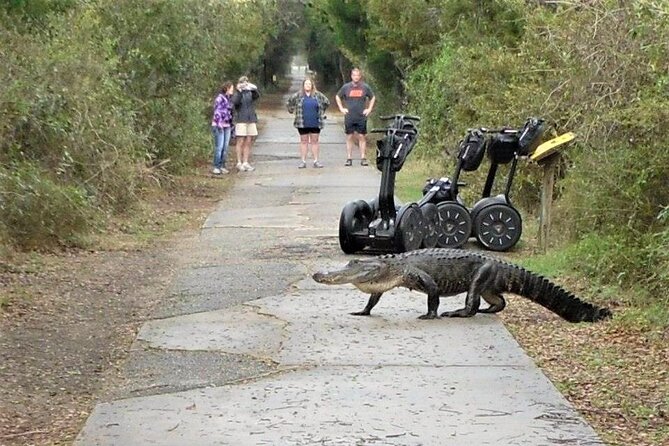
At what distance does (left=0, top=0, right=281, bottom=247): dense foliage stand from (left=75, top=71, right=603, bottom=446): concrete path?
5.74 feet

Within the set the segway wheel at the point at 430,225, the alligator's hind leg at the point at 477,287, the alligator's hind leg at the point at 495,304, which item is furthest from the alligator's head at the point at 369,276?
the segway wheel at the point at 430,225

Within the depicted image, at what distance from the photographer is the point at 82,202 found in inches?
519

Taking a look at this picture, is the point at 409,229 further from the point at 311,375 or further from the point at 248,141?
the point at 248,141

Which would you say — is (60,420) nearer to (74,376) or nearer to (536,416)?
(74,376)

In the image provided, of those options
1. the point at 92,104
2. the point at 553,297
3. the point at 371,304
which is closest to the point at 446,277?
the point at 371,304

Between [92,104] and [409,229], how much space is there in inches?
188

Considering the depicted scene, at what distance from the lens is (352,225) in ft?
41.0

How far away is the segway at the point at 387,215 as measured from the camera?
1203 centimetres

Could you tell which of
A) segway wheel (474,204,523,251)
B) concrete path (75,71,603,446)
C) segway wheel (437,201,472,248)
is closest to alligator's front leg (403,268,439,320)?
concrete path (75,71,603,446)

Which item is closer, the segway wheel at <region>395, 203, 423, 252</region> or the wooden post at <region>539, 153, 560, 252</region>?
the segway wheel at <region>395, 203, 423, 252</region>

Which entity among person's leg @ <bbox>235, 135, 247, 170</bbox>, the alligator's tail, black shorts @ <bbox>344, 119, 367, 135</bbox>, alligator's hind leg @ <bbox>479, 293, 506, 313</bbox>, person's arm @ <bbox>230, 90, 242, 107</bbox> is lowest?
person's leg @ <bbox>235, 135, 247, 170</bbox>

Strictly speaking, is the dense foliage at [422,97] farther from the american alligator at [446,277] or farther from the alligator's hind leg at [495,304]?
the alligator's hind leg at [495,304]

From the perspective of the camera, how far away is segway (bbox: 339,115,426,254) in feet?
39.5

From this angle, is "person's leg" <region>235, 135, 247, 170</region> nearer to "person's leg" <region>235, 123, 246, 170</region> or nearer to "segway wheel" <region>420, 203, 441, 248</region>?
"person's leg" <region>235, 123, 246, 170</region>
